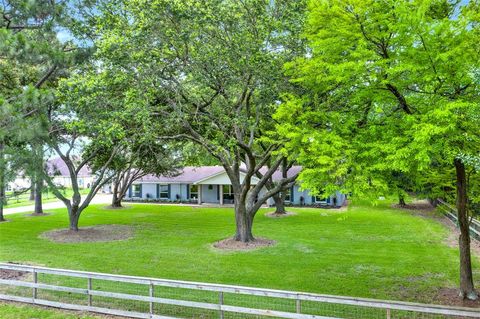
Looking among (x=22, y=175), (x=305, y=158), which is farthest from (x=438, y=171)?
(x=22, y=175)

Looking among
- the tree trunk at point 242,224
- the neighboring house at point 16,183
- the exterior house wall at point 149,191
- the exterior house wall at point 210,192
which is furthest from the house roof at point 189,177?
the tree trunk at point 242,224

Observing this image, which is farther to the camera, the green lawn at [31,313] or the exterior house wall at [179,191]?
the exterior house wall at [179,191]

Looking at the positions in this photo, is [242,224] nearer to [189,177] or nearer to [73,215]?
[73,215]

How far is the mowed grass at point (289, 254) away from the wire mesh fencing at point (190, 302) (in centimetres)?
154

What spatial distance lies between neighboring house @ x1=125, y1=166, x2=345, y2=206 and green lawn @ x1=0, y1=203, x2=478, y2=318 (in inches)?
366

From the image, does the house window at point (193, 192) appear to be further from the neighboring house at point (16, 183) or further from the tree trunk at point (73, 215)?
the tree trunk at point (73, 215)

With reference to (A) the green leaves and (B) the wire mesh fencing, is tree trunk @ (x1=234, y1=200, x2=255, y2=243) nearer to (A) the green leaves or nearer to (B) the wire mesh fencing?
(B) the wire mesh fencing

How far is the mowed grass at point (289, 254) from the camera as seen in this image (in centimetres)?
1134

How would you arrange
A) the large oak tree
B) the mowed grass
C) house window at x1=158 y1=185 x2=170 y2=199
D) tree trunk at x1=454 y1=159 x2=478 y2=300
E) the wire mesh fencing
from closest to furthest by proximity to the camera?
the large oak tree, the wire mesh fencing, tree trunk at x1=454 y1=159 x2=478 y2=300, the mowed grass, house window at x1=158 y1=185 x2=170 y2=199

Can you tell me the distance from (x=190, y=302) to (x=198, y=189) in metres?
30.1

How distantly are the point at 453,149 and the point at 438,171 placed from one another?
3.63m

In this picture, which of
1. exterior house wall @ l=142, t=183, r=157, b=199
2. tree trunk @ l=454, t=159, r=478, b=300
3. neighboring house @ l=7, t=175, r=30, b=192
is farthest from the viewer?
exterior house wall @ l=142, t=183, r=157, b=199

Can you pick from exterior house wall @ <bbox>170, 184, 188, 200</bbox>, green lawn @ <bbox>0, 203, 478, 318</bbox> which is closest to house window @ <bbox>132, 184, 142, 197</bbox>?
exterior house wall @ <bbox>170, 184, 188, 200</bbox>

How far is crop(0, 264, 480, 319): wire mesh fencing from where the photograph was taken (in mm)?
7213
